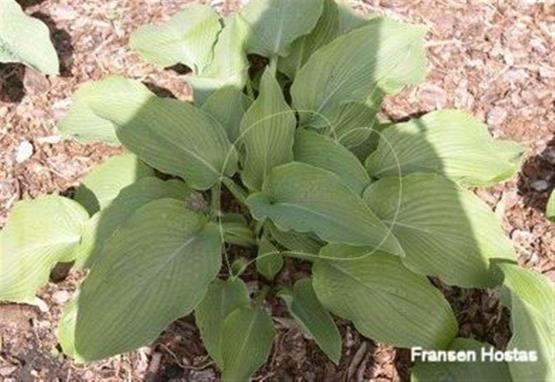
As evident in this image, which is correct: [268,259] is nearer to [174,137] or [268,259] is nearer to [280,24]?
[174,137]

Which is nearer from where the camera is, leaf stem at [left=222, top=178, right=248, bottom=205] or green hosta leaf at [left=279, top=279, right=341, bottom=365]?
green hosta leaf at [left=279, top=279, right=341, bottom=365]

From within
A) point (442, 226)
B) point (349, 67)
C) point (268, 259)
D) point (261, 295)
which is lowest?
point (261, 295)

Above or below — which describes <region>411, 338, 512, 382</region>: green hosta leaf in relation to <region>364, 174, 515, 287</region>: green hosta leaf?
below

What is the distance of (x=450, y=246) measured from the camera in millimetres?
2311

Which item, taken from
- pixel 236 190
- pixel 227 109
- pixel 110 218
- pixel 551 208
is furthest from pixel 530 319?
pixel 110 218

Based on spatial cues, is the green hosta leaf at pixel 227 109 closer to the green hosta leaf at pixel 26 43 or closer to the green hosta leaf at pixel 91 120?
the green hosta leaf at pixel 91 120

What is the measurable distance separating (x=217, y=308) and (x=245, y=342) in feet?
0.50

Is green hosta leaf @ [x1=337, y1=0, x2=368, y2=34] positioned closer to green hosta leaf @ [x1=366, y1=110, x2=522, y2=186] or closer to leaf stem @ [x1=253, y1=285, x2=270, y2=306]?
green hosta leaf @ [x1=366, y1=110, x2=522, y2=186]

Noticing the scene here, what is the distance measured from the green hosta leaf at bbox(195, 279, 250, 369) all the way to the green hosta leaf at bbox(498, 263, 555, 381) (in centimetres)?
75

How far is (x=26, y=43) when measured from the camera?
279 centimetres

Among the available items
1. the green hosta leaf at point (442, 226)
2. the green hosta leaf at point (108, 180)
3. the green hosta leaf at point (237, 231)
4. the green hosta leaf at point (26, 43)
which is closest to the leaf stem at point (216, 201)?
the green hosta leaf at point (237, 231)

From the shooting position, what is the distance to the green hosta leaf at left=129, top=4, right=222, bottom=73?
2822 millimetres

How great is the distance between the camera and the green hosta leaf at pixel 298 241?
2.42 m

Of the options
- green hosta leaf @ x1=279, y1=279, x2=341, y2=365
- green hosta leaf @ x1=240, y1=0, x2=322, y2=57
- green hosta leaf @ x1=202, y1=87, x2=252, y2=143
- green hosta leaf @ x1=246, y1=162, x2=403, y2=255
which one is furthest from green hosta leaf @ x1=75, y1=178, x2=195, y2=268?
green hosta leaf @ x1=240, y1=0, x2=322, y2=57
